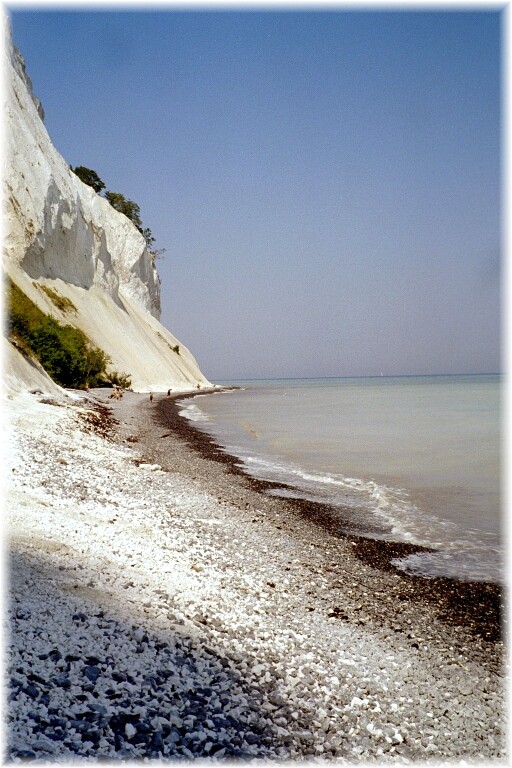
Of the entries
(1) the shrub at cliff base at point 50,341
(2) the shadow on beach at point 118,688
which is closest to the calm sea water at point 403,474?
(2) the shadow on beach at point 118,688

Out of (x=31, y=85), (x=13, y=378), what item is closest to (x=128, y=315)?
(x=31, y=85)

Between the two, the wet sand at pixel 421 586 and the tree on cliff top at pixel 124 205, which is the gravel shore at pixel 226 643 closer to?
the wet sand at pixel 421 586

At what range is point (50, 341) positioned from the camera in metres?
31.8

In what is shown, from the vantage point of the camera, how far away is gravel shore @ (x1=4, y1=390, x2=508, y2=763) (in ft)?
10.4

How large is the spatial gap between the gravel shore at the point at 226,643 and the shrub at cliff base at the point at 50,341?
24422mm

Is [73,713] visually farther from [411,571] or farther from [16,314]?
[16,314]

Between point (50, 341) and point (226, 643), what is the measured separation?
30.3 metres

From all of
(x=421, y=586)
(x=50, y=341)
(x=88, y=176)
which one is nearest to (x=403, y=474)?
(x=421, y=586)

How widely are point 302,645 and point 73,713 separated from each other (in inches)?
81.3

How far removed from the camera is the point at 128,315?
5484 cm

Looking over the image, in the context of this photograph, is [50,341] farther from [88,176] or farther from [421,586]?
[88,176]

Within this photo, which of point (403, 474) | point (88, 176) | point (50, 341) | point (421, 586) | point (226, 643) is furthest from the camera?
point (88, 176)

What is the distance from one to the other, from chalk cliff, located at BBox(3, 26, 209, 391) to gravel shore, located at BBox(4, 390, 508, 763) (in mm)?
33550

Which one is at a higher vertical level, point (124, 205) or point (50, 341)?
point (124, 205)
